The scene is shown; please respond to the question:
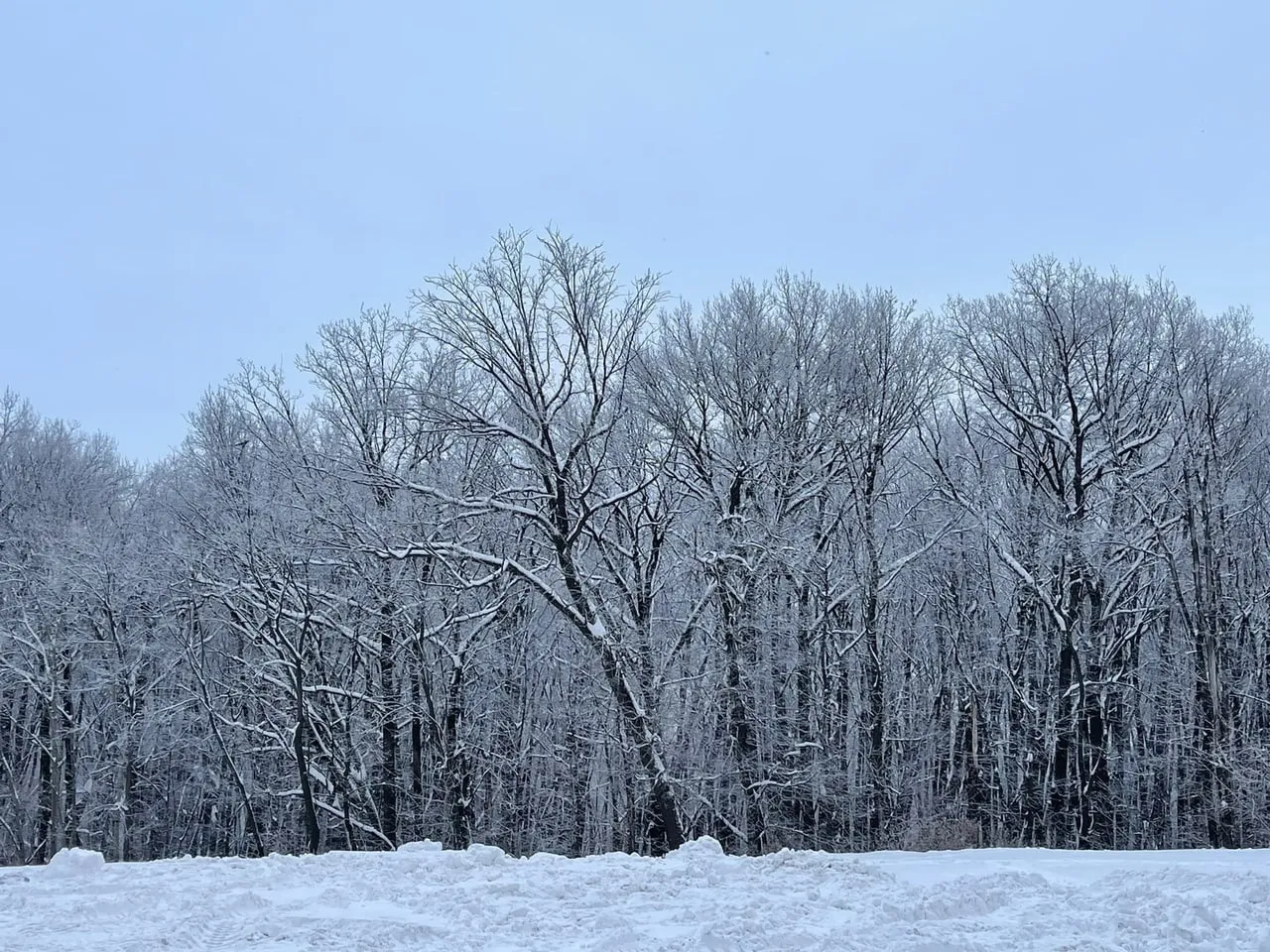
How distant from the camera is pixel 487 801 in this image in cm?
2495

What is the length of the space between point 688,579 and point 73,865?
51.0 feet

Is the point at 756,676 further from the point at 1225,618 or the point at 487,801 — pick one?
the point at 1225,618

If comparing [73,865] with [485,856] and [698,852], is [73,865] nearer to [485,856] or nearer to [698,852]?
[485,856]

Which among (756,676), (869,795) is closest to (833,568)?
(756,676)

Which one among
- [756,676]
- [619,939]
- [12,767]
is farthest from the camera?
[12,767]

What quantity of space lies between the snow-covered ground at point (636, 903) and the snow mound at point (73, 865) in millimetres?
15

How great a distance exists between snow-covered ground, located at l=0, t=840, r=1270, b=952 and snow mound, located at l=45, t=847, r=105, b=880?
15 millimetres

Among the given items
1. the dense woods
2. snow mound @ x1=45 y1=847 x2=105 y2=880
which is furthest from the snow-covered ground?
the dense woods

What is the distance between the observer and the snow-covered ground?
6.52m

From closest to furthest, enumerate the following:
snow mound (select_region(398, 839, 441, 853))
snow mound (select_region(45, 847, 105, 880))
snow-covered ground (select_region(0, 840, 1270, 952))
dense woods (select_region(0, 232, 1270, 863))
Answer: snow-covered ground (select_region(0, 840, 1270, 952)), snow mound (select_region(45, 847, 105, 880)), snow mound (select_region(398, 839, 441, 853)), dense woods (select_region(0, 232, 1270, 863))

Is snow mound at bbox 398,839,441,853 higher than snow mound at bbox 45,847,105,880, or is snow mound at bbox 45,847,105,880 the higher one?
snow mound at bbox 45,847,105,880

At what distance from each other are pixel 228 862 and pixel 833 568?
1506cm

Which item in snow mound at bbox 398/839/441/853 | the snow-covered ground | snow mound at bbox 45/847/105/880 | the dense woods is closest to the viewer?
the snow-covered ground

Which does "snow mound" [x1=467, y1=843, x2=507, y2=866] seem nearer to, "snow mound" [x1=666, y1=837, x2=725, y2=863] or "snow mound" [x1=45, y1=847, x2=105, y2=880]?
"snow mound" [x1=666, y1=837, x2=725, y2=863]
